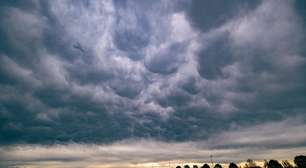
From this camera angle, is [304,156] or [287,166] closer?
[304,156]

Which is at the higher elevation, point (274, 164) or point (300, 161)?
point (300, 161)

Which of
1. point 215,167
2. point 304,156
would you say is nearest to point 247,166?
point 215,167

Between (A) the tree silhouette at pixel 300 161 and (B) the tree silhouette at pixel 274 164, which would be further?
(B) the tree silhouette at pixel 274 164

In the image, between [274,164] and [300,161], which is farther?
[274,164]

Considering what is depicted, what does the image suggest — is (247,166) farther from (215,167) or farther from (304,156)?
(304,156)

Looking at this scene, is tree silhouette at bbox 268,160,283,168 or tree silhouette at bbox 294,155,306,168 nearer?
tree silhouette at bbox 294,155,306,168

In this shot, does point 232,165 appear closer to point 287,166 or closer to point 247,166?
point 247,166

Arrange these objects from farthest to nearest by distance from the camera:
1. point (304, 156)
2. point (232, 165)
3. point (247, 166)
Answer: point (247, 166) < point (232, 165) < point (304, 156)

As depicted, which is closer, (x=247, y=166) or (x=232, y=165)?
(x=232, y=165)

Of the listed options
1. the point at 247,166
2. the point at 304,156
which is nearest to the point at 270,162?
the point at 304,156

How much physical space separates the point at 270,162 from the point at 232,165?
26.4 metres

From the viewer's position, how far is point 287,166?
18912 cm

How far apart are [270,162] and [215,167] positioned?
154ft

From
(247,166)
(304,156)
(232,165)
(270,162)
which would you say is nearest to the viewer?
(304,156)
